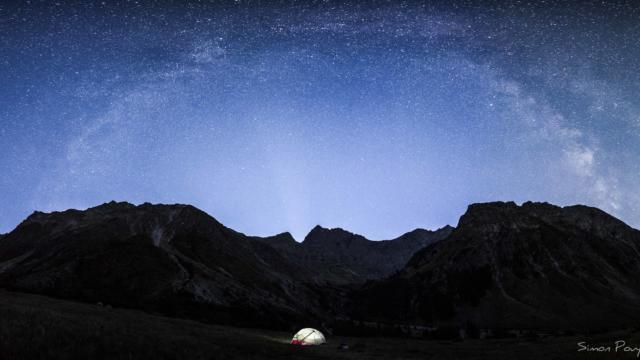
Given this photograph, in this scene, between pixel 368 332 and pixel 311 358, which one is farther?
pixel 368 332

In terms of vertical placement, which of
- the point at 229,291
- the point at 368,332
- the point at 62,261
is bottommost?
the point at 368,332

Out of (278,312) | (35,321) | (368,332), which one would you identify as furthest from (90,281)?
(35,321)

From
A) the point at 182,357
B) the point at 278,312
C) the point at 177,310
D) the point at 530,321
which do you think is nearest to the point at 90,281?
the point at 177,310

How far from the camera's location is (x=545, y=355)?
1962 inches

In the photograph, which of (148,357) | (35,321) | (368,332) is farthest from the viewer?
(368,332)

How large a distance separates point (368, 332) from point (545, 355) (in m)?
101

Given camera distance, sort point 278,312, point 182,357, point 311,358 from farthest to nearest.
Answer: point 278,312, point 311,358, point 182,357

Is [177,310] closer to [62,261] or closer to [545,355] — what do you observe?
[62,261]

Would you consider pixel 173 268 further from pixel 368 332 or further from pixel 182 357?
pixel 182 357

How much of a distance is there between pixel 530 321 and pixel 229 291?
419 feet

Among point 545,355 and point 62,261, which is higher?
point 62,261

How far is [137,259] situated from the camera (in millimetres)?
189500

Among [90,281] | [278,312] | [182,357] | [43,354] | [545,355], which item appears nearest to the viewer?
[43,354]

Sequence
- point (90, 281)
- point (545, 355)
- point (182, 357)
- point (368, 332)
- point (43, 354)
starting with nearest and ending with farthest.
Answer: point (43, 354) < point (182, 357) < point (545, 355) < point (368, 332) < point (90, 281)
